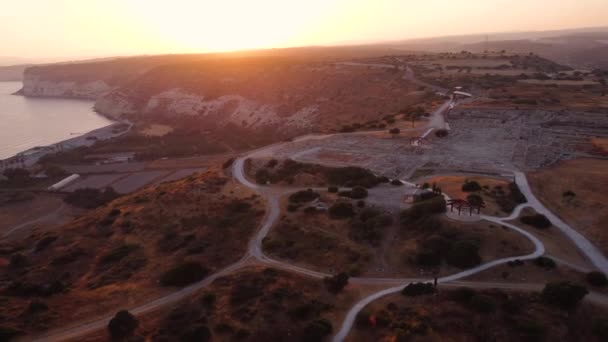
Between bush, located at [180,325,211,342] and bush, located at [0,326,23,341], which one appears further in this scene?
bush, located at [0,326,23,341]

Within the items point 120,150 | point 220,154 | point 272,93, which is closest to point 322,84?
point 272,93

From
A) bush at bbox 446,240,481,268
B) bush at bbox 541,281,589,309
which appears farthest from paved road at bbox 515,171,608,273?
bush at bbox 446,240,481,268

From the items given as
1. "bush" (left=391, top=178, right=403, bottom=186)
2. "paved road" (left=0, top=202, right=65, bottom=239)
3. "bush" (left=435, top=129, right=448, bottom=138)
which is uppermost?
"bush" (left=435, top=129, right=448, bottom=138)

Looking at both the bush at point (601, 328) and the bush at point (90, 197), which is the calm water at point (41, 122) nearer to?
the bush at point (90, 197)

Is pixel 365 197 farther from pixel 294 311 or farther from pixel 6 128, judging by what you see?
pixel 6 128

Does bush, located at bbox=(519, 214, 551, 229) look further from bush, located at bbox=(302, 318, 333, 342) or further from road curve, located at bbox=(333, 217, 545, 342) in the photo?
bush, located at bbox=(302, 318, 333, 342)

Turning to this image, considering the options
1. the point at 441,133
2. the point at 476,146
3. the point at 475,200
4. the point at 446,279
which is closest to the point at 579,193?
the point at 475,200

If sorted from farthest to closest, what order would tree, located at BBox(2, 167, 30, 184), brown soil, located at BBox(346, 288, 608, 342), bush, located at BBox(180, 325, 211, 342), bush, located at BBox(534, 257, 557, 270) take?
tree, located at BBox(2, 167, 30, 184), bush, located at BBox(534, 257, 557, 270), bush, located at BBox(180, 325, 211, 342), brown soil, located at BBox(346, 288, 608, 342)
